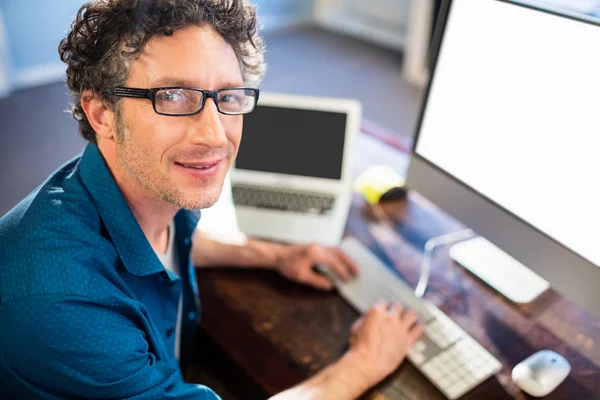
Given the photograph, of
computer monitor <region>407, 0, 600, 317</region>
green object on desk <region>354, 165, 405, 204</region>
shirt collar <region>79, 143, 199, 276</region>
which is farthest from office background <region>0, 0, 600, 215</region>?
shirt collar <region>79, 143, 199, 276</region>

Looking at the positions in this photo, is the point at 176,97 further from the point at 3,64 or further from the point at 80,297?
the point at 3,64

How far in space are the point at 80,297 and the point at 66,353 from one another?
0.24 feet

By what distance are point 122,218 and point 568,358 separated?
85 centimetres

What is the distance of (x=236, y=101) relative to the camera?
90cm

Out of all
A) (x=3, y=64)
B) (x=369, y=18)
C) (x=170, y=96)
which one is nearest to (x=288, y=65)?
(x=369, y=18)

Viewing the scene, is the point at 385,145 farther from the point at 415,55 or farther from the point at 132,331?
the point at 415,55

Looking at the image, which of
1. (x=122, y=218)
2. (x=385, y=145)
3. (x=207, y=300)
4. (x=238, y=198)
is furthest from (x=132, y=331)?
(x=385, y=145)

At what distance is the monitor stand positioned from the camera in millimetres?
1083

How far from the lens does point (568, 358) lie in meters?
0.96

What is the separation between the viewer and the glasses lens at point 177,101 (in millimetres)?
799

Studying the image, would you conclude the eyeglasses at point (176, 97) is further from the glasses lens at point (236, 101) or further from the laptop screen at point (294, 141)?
the laptop screen at point (294, 141)

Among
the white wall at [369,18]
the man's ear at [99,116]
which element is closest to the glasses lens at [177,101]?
the man's ear at [99,116]

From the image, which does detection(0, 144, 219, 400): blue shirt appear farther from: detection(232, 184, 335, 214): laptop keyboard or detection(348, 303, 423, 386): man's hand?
detection(232, 184, 335, 214): laptop keyboard

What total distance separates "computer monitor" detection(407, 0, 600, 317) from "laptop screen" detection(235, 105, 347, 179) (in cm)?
27
